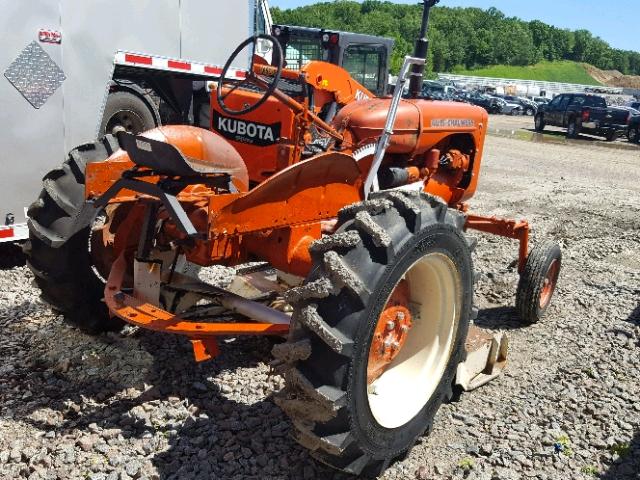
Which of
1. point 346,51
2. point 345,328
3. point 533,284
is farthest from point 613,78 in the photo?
point 345,328

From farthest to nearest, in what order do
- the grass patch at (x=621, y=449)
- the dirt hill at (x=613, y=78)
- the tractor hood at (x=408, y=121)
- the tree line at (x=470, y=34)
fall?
the tree line at (x=470, y=34), the dirt hill at (x=613, y=78), the tractor hood at (x=408, y=121), the grass patch at (x=621, y=449)

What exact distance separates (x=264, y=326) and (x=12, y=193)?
3774 millimetres

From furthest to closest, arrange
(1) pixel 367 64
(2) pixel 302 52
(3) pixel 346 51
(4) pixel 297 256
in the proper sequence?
1. (2) pixel 302 52
2. (1) pixel 367 64
3. (3) pixel 346 51
4. (4) pixel 297 256

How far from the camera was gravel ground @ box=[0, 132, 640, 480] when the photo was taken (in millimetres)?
3121

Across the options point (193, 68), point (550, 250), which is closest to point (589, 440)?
point (550, 250)

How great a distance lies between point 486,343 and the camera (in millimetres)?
3959

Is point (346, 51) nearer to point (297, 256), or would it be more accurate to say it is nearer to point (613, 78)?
point (297, 256)

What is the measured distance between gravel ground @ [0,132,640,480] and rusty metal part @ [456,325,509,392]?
81 millimetres

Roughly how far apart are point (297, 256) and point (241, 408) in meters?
0.88

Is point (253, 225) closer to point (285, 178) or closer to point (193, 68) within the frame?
point (285, 178)

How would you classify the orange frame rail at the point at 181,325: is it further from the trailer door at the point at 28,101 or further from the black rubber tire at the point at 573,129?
the black rubber tire at the point at 573,129

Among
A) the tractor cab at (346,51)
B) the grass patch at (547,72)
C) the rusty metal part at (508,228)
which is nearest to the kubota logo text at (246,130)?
the rusty metal part at (508,228)

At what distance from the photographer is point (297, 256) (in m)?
3.39

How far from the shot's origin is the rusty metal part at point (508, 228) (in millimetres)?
5133
